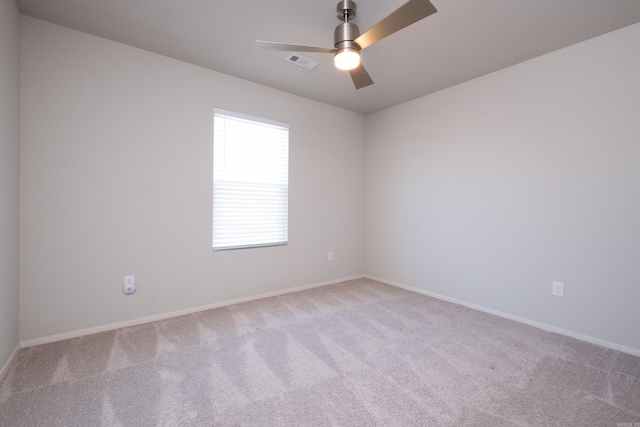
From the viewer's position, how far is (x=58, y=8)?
79.6 inches

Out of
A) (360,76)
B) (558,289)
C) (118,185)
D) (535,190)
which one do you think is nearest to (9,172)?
(118,185)

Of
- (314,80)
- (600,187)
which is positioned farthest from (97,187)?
(600,187)

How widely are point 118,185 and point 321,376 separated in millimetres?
2289

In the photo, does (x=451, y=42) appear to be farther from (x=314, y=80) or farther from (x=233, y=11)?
(x=233, y=11)

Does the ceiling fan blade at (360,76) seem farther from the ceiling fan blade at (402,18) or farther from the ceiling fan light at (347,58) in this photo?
the ceiling fan blade at (402,18)

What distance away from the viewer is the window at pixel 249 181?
3.02 metres

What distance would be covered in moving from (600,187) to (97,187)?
13.6 feet

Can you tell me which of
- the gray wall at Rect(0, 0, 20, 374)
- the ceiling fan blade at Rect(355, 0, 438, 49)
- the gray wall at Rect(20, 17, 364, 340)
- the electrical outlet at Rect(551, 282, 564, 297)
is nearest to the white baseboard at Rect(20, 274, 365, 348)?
the gray wall at Rect(20, 17, 364, 340)

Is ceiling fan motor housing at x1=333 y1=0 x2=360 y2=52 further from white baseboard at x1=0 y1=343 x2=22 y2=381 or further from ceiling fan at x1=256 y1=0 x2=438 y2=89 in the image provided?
white baseboard at x1=0 y1=343 x2=22 y2=381

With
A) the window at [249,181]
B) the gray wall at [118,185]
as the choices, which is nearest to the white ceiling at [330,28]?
the gray wall at [118,185]

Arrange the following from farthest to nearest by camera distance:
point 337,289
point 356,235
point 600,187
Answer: point 356,235 → point 337,289 → point 600,187

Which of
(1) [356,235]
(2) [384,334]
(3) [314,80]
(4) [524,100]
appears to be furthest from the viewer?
(1) [356,235]

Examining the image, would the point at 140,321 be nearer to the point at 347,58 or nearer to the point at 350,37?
the point at 347,58

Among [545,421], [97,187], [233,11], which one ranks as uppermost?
[233,11]
